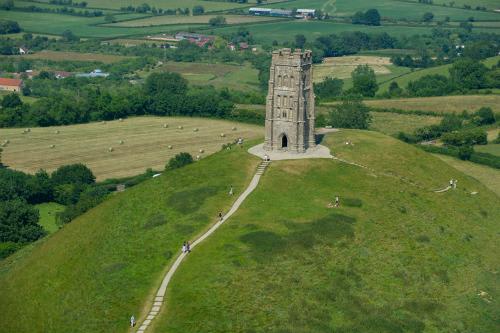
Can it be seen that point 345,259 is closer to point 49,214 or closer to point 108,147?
point 49,214

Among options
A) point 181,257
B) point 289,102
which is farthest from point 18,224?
point 289,102

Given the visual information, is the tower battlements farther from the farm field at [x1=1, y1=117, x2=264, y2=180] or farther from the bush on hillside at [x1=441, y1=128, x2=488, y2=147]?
the bush on hillside at [x1=441, y1=128, x2=488, y2=147]

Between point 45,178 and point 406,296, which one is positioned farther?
point 45,178

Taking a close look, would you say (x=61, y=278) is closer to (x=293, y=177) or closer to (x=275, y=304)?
(x=275, y=304)

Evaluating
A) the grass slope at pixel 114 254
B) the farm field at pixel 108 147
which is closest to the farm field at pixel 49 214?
the farm field at pixel 108 147

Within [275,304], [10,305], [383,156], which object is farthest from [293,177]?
[10,305]
